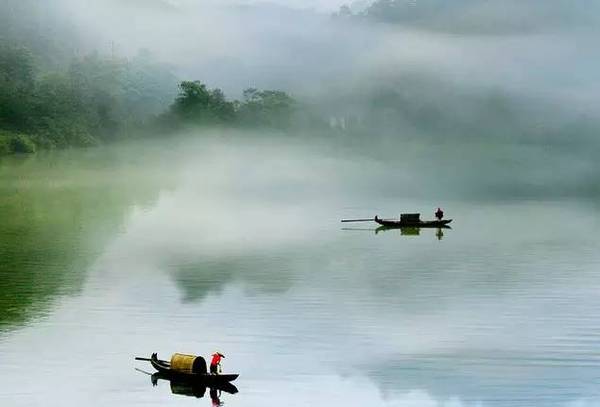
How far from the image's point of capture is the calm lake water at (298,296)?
19984 mm

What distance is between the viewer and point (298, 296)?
2817 centimetres

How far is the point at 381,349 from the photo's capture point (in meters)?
22.6

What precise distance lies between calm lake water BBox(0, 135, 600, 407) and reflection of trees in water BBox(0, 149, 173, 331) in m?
0.13

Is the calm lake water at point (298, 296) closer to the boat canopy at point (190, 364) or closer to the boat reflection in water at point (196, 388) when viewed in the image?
the boat reflection in water at point (196, 388)

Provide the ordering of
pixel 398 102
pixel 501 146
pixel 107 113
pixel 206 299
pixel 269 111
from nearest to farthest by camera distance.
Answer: pixel 206 299, pixel 107 113, pixel 269 111, pixel 501 146, pixel 398 102

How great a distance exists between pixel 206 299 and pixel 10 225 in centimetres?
1655

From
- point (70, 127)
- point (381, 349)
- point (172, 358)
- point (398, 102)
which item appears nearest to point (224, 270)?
point (381, 349)

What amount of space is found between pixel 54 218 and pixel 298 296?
1882 centimetres

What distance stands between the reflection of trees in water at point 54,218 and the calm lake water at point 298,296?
13 centimetres

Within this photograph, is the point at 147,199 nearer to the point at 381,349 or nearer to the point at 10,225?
the point at 10,225

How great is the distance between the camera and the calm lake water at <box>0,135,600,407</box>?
20.0m

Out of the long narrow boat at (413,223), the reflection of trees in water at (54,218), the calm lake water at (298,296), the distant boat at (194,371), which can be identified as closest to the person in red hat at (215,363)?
the distant boat at (194,371)

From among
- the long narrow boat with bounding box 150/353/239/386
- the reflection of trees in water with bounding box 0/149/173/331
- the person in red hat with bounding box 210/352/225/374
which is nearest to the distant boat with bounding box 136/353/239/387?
the long narrow boat with bounding box 150/353/239/386

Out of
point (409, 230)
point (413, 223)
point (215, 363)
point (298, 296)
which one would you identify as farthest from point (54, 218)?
point (215, 363)
